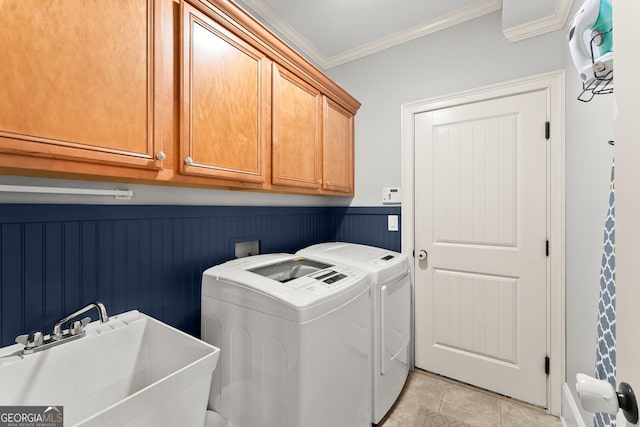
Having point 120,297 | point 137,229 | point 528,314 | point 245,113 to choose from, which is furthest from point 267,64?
point 528,314

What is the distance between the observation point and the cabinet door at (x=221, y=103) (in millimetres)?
1169

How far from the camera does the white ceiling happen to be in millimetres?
1937

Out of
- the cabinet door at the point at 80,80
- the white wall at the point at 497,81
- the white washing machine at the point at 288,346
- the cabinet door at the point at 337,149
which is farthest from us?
the cabinet door at the point at 337,149

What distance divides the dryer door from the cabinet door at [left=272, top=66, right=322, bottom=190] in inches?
34.8

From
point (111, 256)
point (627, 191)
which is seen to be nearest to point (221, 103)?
point (111, 256)

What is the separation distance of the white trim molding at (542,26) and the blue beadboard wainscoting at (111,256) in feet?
6.78

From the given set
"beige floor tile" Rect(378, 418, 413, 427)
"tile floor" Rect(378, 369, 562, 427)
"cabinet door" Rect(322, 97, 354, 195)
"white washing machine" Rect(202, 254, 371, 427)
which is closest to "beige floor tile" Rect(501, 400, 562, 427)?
"tile floor" Rect(378, 369, 562, 427)

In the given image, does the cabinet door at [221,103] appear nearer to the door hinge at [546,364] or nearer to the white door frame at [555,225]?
the white door frame at [555,225]

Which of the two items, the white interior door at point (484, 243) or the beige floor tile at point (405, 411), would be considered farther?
the white interior door at point (484, 243)

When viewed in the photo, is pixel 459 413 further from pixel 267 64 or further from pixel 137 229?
pixel 267 64

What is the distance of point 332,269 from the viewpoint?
1591 mm

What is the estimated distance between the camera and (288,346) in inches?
44.2

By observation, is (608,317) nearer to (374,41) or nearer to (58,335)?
(58,335)

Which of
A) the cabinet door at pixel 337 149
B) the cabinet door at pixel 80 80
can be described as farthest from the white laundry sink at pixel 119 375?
the cabinet door at pixel 337 149
